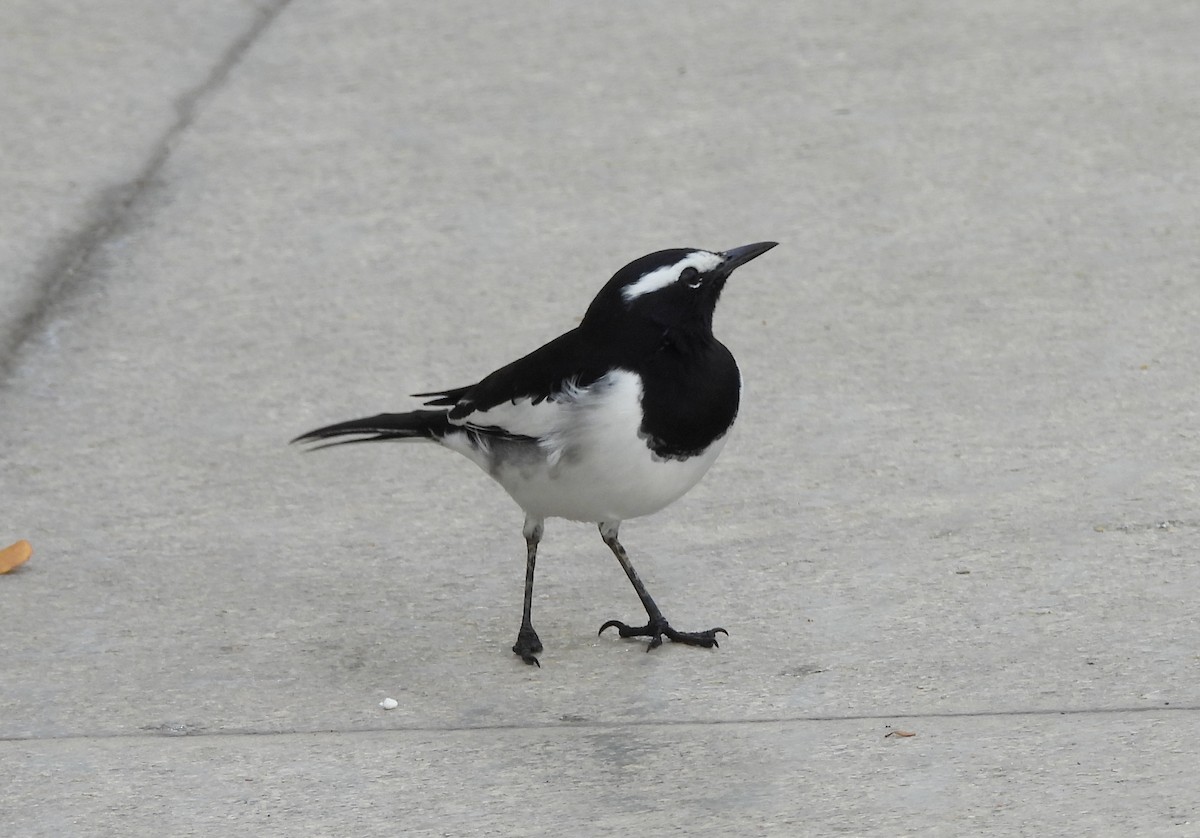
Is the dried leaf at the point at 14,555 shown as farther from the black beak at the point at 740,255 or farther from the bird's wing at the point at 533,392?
the black beak at the point at 740,255

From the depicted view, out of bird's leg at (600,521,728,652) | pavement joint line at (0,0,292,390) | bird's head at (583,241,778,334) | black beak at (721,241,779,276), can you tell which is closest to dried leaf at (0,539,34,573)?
pavement joint line at (0,0,292,390)

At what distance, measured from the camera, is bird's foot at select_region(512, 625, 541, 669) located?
14.5 feet

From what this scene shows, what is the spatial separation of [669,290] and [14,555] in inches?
78.4

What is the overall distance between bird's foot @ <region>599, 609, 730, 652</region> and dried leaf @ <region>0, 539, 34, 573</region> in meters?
1.63

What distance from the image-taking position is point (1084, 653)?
13.9ft

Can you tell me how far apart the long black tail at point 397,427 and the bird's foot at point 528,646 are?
0.58 metres

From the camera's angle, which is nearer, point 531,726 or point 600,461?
point 531,726

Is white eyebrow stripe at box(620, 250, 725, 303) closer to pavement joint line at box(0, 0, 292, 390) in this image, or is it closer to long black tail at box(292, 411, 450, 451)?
long black tail at box(292, 411, 450, 451)

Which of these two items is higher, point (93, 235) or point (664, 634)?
point (664, 634)

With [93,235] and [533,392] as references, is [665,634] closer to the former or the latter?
[533,392]

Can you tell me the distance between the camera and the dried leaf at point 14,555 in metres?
4.90

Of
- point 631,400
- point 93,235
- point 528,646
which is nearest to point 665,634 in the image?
point 528,646

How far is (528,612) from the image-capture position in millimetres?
4461

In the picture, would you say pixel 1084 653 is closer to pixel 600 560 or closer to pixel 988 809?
pixel 988 809
